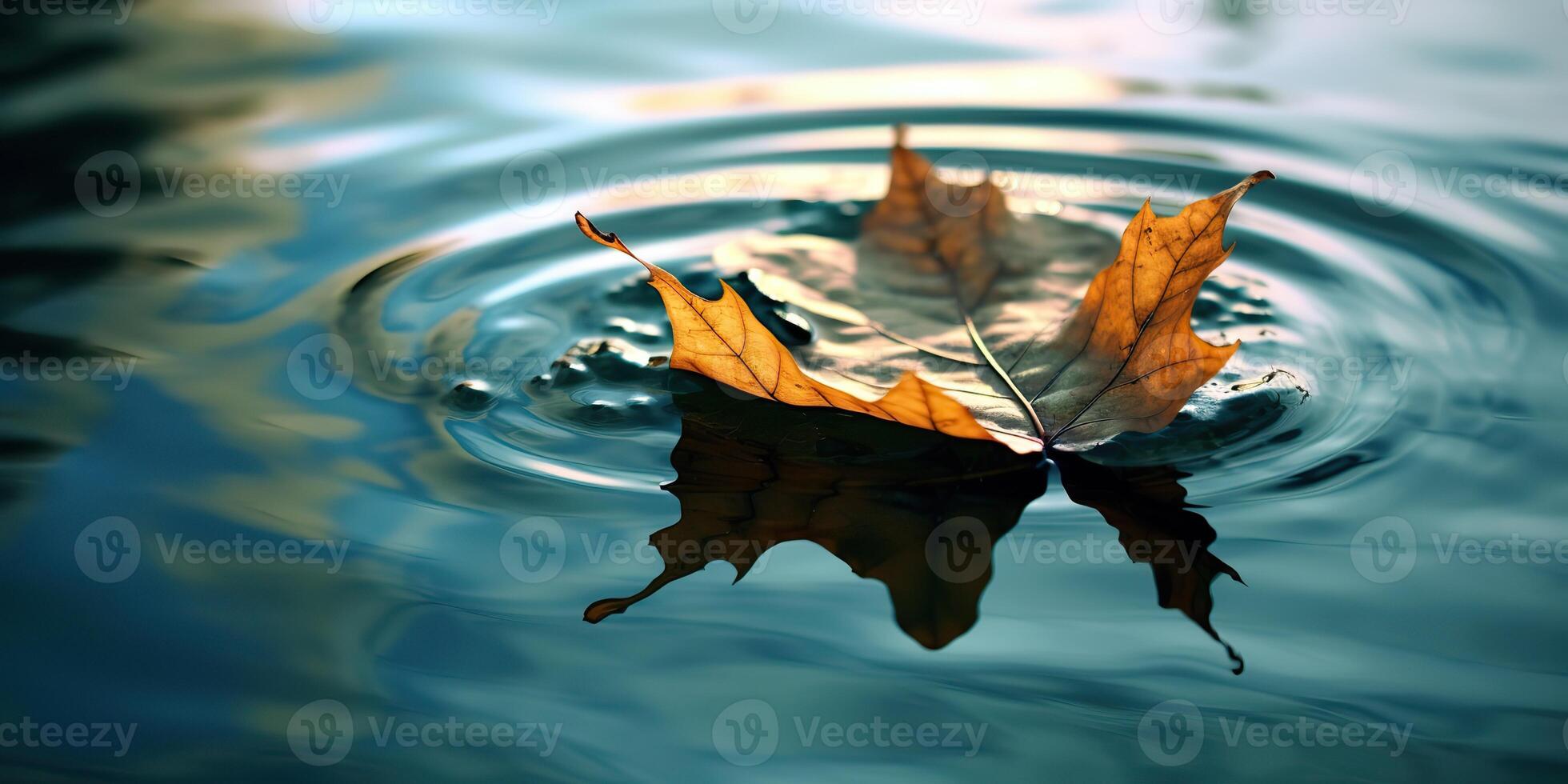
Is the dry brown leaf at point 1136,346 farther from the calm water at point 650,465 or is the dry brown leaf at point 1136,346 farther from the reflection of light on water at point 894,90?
the reflection of light on water at point 894,90

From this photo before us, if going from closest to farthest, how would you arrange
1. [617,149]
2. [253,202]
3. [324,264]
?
1. [324,264]
2. [253,202]
3. [617,149]

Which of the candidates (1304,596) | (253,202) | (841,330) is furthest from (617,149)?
(1304,596)

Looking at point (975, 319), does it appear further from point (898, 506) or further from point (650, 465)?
point (650, 465)

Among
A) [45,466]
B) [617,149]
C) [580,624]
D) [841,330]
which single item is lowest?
[580,624]

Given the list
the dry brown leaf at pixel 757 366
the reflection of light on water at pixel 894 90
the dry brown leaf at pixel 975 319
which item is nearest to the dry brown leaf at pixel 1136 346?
the dry brown leaf at pixel 975 319

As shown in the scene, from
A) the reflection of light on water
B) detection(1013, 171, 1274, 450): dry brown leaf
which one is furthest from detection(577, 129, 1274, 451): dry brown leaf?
the reflection of light on water

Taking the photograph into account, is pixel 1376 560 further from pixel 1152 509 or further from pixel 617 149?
pixel 617 149

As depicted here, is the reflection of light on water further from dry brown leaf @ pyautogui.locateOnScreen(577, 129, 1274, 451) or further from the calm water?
dry brown leaf @ pyautogui.locateOnScreen(577, 129, 1274, 451)
